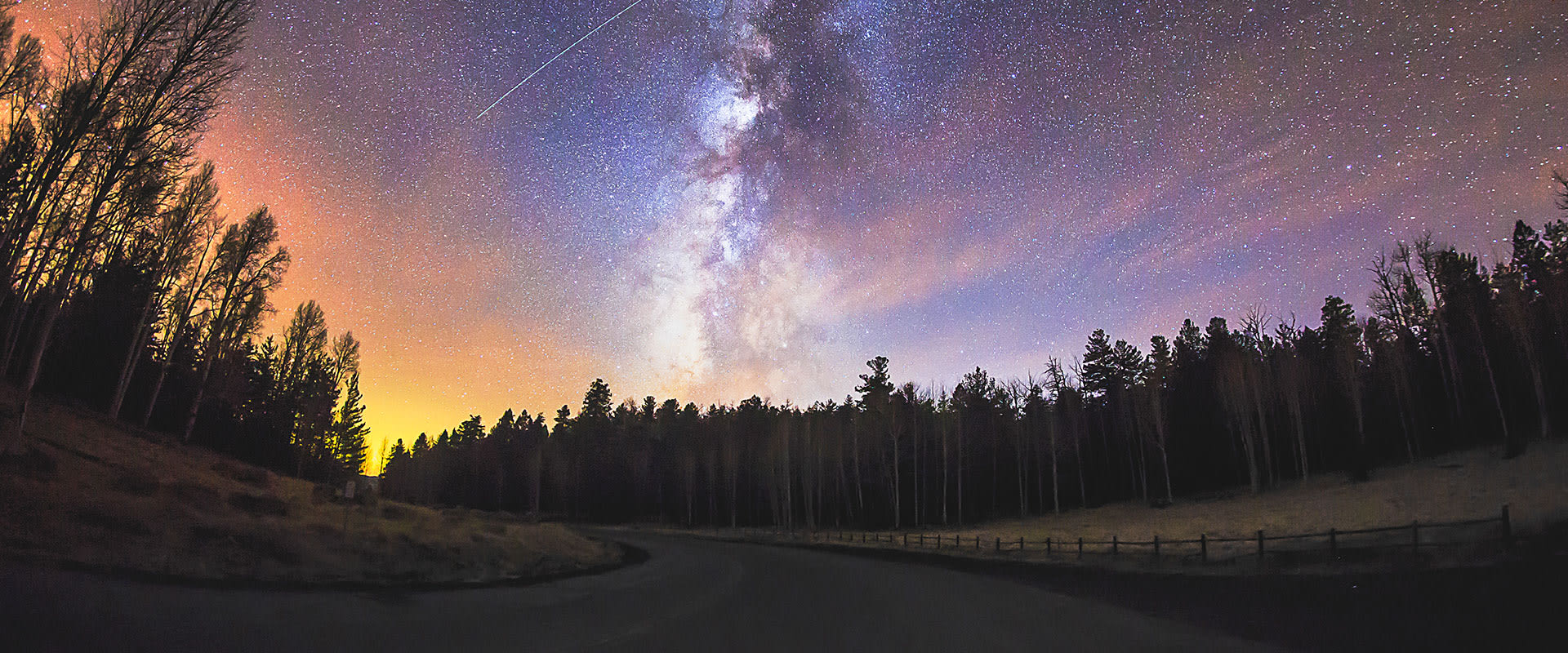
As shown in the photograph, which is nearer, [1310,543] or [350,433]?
[1310,543]

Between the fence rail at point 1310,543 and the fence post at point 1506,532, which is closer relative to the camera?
the fence post at point 1506,532

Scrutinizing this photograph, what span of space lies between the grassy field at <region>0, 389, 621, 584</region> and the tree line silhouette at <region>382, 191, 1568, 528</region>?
145 feet

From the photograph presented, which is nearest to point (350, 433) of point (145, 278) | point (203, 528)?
point (145, 278)

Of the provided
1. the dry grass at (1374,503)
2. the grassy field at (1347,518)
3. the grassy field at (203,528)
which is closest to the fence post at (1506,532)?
the grassy field at (1347,518)

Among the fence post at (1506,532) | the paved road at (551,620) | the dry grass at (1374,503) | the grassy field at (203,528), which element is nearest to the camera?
the paved road at (551,620)

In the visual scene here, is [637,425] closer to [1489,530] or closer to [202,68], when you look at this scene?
[202,68]

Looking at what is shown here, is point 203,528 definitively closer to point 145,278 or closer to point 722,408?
point 145,278

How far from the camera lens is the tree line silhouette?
5038cm

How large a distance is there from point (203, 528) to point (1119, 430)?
76.2 meters

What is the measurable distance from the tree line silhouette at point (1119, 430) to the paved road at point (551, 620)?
32921mm

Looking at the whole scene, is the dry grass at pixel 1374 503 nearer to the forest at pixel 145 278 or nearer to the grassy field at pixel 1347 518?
the grassy field at pixel 1347 518

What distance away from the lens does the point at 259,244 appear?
3984cm

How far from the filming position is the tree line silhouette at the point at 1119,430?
5038 centimetres

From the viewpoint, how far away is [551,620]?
11820 mm
